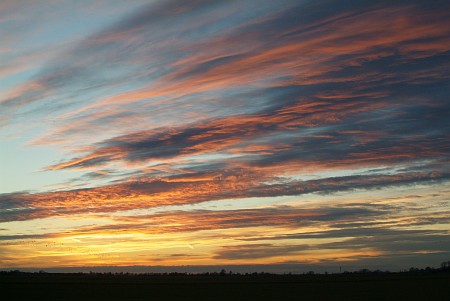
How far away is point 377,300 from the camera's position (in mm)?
48031

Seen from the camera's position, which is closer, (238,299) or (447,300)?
(447,300)

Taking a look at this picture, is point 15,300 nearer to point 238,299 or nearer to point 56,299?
point 56,299

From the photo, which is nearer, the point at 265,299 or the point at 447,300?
the point at 447,300

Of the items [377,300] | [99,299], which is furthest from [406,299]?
[99,299]

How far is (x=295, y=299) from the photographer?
4881 centimetres

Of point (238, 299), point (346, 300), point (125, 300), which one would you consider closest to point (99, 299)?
point (125, 300)

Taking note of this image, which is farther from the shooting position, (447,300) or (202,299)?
(202,299)

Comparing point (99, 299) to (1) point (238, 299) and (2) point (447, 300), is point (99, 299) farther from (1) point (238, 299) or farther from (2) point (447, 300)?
(2) point (447, 300)

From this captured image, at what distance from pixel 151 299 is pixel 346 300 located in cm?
1748

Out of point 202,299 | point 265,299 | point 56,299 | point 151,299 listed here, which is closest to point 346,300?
point 265,299

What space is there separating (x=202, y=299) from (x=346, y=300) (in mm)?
12916

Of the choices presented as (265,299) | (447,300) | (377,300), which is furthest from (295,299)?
(447,300)

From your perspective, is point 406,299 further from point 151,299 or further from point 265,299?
point 151,299

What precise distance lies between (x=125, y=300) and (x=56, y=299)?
6.56 metres
